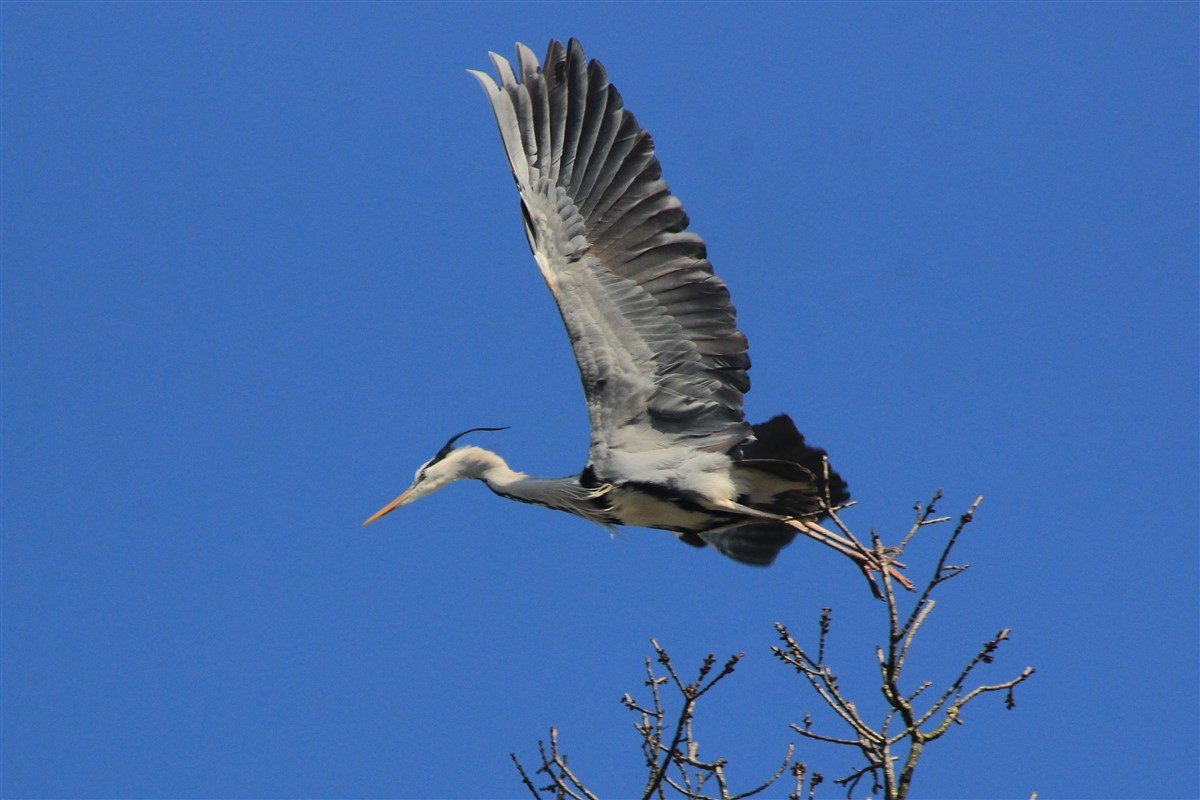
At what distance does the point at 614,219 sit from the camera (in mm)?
5723

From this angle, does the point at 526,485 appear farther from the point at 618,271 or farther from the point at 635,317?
the point at 618,271

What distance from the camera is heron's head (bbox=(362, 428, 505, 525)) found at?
672 centimetres

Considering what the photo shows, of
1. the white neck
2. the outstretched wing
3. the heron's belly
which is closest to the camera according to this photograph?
the outstretched wing

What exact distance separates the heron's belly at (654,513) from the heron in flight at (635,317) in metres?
0.01

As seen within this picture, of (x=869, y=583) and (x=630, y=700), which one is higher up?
(x=869, y=583)

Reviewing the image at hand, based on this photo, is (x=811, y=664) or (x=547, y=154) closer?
(x=811, y=664)

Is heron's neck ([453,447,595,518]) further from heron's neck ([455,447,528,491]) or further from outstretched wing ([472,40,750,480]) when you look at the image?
outstretched wing ([472,40,750,480])

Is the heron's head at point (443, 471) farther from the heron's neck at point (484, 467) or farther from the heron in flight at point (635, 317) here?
the heron in flight at point (635, 317)

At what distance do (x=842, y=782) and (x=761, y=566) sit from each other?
89.7 inches

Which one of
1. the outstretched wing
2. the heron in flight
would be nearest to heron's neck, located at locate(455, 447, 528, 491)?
the heron in flight

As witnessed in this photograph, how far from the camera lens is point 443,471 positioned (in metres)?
6.82

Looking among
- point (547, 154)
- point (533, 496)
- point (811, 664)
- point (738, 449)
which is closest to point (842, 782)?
point (811, 664)

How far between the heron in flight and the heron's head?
2.55 ft

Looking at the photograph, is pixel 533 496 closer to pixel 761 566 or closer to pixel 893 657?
pixel 761 566
